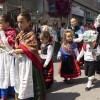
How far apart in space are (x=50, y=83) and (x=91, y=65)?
936 mm

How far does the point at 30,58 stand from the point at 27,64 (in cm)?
11

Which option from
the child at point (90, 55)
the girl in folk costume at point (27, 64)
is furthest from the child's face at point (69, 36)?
the girl in folk costume at point (27, 64)

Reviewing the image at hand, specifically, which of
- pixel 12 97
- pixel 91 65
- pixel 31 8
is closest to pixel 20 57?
pixel 12 97

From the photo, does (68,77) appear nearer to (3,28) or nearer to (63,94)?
(63,94)

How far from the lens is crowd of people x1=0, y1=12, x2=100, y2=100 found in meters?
4.76

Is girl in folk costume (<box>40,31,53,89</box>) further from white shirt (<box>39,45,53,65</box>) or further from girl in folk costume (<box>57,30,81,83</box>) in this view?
girl in folk costume (<box>57,30,81,83</box>)

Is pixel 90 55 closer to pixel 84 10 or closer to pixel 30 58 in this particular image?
pixel 30 58

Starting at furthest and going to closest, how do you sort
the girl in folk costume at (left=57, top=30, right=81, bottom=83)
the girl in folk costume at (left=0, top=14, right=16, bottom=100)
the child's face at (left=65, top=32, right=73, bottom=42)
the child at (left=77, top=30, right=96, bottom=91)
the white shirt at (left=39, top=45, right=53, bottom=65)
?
the girl in folk costume at (left=57, top=30, right=81, bottom=83)
the child's face at (left=65, top=32, right=73, bottom=42)
the child at (left=77, top=30, right=96, bottom=91)
the white shirt at (left=39, top=45, right=53, bottom=65)
the girl in folk costume at (left=0, top=14, right=16, bottom=100)

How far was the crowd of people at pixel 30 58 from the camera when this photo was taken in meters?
4.76

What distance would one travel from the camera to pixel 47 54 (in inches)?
240

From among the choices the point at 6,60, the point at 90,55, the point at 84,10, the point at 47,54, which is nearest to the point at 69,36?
the point at 90,55

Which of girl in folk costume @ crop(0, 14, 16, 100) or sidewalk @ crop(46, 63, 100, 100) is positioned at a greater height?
girl in folk costume @ crop(0, 14, 16, 100)

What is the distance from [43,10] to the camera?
805 inches

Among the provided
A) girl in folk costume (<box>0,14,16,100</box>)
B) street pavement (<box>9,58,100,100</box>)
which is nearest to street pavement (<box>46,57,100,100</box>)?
street pavement (<box>9,58,100,100</box>)
